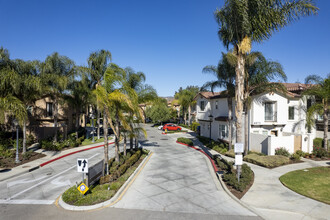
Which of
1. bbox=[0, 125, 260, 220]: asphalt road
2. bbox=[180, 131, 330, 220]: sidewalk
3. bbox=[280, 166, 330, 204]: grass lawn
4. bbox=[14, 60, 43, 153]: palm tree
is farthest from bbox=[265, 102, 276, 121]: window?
bbox=[14, 60, 43, 153]: palm tree

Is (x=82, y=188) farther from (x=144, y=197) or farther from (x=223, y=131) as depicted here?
(x=223, y=131)

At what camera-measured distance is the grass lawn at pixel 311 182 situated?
410 inches

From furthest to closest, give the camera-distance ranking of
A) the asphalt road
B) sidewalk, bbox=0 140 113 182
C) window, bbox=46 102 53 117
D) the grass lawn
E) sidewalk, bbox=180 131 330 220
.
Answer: window, bbox=46 102 53 117, sidewalk, bbox=0 140 113 182, the grass lawn, the asphalt road, sidewalk, bbox=180 131 330 220

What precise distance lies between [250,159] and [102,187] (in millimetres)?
12107

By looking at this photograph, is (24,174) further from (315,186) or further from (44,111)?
(315,186)

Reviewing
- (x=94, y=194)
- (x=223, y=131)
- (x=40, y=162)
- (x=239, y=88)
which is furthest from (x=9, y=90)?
(x=223, y=131)

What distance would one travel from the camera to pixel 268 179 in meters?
13.0

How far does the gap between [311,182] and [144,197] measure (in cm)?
996

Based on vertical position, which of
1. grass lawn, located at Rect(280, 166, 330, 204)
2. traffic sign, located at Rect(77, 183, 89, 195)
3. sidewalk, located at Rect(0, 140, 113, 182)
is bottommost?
sidewalk, located at Rect(0, 140, 113, 182)

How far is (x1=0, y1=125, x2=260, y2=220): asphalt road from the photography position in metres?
8.44

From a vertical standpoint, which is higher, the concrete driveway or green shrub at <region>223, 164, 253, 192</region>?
green shrub at <region>223, 164, 253, 192</region>

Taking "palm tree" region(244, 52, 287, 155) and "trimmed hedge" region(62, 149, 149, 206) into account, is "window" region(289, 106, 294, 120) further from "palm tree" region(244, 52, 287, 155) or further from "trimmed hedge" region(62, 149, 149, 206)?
"trimmed hedge" region(62, 149, 149, 206)

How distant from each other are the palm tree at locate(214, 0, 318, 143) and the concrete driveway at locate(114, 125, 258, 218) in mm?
3901

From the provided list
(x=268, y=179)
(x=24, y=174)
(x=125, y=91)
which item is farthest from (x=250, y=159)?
(x=24, y=174)
